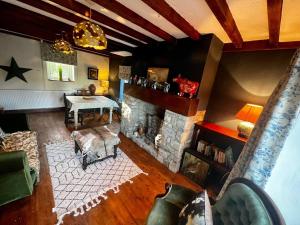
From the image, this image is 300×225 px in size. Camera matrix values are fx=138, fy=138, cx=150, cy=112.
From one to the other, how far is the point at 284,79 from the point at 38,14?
3.95 meters

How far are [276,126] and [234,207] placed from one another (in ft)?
2.52

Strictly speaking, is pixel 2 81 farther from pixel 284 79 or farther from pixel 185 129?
pixel 284 79

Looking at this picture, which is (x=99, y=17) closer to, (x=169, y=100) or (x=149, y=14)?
(x=149, y=14)

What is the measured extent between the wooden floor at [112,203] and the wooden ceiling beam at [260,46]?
259 cm

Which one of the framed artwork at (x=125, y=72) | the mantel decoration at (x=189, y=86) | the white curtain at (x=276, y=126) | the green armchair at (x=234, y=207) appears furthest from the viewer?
the framed artwork at (x=125, y=72)

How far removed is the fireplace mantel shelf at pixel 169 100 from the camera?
2486mm

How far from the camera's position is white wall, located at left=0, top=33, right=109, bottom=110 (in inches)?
170

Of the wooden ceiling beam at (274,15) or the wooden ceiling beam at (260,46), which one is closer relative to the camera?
the wooden ceiling beam at (274,15)

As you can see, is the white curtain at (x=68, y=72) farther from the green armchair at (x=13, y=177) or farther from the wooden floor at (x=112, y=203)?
the green armchair at (x=13, y=177)

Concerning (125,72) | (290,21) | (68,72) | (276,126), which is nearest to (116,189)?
(276,126)

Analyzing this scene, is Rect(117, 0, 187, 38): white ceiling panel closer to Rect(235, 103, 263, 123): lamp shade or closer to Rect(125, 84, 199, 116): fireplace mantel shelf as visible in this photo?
Rect(125, 84, 199, 116): fireplace mantel shelf

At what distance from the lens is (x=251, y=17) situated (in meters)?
1.69

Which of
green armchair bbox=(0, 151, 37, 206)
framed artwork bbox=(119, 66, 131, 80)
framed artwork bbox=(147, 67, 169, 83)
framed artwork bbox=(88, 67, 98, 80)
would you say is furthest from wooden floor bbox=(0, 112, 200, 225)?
framed artwork bbox=(88, 67, 98, 80)

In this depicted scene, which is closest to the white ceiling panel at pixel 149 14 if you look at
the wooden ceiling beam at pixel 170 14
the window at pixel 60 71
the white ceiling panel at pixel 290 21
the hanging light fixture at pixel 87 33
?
the wooden ceiling beam at pixel 170 14
